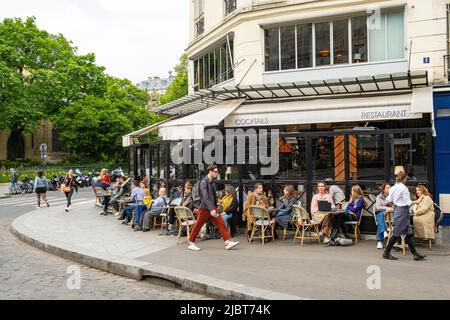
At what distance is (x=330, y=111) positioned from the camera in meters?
12.5

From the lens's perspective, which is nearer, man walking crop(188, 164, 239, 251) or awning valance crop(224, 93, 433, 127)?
man walking crop(188, 164, 239, 251)

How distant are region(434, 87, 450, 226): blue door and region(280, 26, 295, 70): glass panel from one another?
17.2 feet

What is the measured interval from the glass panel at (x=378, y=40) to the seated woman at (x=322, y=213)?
20.2 feet

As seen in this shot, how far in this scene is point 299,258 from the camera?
8750 millimetres

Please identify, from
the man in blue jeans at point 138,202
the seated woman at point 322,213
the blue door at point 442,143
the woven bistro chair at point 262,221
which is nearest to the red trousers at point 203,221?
the woven bistro chair at point 262,221

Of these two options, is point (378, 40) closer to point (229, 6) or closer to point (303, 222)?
point (229, 6)

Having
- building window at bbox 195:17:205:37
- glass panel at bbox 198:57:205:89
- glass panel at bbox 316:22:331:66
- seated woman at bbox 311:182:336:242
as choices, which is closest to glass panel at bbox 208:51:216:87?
glass panel at bbox 198:57:205:89

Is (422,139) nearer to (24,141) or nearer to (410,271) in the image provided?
(410,271)

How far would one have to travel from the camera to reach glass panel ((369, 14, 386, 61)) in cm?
1480

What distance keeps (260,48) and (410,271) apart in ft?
34.3

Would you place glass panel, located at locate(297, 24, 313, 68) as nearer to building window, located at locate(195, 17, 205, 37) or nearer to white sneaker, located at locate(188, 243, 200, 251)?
building window, located at locate(195, 17, 205, 37)

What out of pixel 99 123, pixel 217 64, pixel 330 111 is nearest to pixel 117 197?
pixel 217 64

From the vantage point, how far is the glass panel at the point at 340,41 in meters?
15.3
